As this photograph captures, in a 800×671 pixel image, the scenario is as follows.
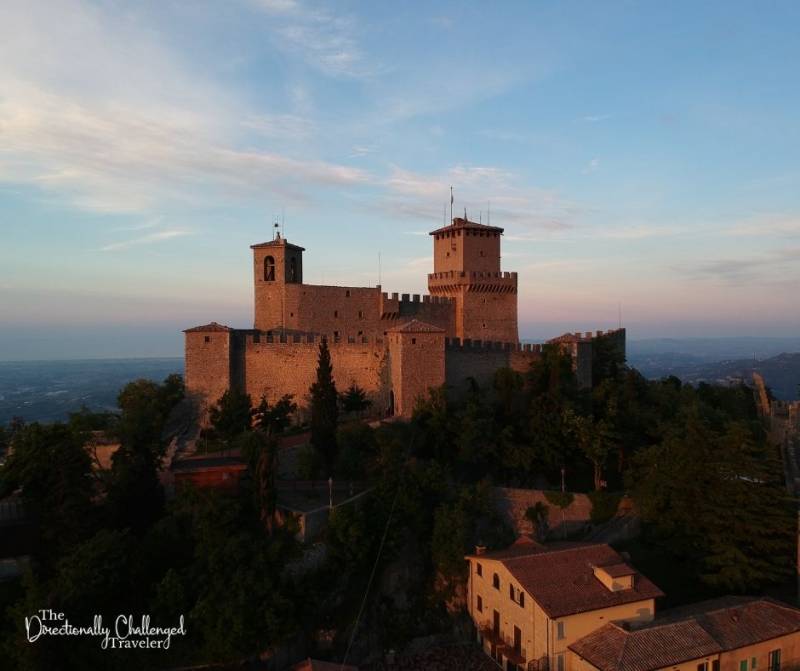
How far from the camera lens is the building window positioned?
15.7m

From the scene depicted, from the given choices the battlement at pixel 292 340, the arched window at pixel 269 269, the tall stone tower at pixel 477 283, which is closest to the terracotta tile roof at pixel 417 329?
the battlement at pixel 292 340

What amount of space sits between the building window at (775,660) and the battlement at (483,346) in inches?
550

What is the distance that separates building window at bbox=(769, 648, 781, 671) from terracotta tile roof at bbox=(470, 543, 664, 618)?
2.75 m

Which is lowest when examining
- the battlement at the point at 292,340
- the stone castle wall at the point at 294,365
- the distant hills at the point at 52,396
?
the distant hills at the point at 52,396

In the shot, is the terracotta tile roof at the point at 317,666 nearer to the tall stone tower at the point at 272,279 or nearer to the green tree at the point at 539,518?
the green tree at the point at 539,518

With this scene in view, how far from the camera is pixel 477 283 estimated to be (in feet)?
103

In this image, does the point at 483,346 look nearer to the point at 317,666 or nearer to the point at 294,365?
the point at 294,365

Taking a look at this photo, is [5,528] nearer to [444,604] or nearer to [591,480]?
[444,604]

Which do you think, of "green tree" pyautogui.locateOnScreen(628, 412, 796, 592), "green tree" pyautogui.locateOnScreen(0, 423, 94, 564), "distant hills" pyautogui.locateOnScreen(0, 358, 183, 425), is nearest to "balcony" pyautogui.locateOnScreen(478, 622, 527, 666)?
"green tree" pyautogui.locateOnScreen(628, 412, 796, 592)

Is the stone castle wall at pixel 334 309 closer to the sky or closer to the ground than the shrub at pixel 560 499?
closer to the sky

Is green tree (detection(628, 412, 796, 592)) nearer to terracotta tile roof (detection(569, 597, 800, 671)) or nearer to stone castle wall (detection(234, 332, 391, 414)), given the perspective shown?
terracotta tile roof (detection(569, 597, 800, 671))

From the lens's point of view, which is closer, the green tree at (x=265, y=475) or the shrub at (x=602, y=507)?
the green tree at (x=265, y=475)

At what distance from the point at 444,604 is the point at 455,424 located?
586 cm

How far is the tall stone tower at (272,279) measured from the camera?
28750 mm
